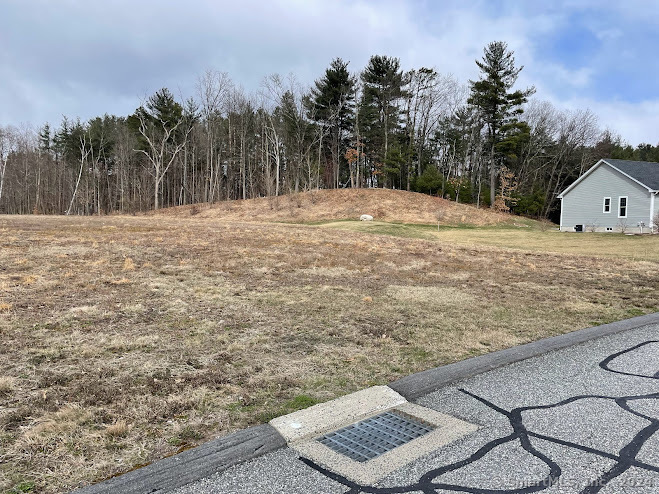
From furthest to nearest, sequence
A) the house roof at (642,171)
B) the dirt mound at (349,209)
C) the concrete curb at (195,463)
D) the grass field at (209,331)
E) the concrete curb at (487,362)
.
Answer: the dirt mound at (349,209)
the house roof at (642,171)
the concrete curb at (487,362)
the grass field at (209,331)
the concrete curb at (195,463)

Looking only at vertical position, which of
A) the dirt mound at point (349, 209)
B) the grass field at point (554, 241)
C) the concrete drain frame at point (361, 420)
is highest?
the dirt mound at point (349, 209)

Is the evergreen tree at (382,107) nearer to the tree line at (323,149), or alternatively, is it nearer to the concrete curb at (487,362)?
the tree line at (323,149)

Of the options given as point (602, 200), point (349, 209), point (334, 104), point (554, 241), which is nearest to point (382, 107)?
point (334, 104)

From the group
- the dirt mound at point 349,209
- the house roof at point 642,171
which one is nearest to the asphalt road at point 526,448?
the dirt mound at point 349,209

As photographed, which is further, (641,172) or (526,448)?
(641,172)

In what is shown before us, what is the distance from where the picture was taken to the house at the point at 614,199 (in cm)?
2395

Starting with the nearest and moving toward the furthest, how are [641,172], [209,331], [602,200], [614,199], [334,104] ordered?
1. [209,331]
2. [641,172]
3. [614,199]
4. [602,200]
5. [334,104]

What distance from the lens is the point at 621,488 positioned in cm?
193

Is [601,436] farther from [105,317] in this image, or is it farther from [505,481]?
[105,317]

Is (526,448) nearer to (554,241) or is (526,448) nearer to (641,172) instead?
(554,241)

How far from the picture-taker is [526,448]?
2307mm

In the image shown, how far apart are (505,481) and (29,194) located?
2261 inches

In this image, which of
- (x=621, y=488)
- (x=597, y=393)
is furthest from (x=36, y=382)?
(x=597, y=393)

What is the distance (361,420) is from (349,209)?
29290 mm
